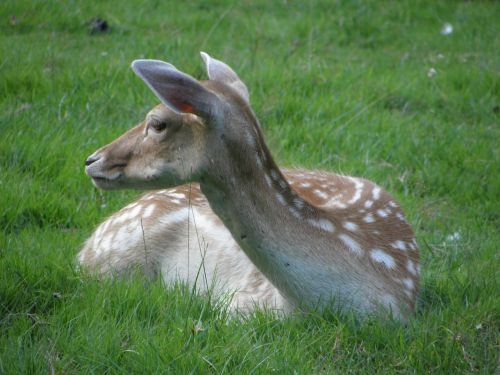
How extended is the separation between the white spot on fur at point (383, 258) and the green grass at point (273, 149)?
253mm

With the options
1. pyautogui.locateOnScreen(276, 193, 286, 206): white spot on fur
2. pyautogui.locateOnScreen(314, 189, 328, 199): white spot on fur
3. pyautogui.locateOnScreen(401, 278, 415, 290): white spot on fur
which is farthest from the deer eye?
pyautogui.locateOnScreen(401, 278, 415, 290): white spot on fur

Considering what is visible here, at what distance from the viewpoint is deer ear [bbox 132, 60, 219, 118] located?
10.1 feet

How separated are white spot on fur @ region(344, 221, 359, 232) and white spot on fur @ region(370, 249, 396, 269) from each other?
128 mm

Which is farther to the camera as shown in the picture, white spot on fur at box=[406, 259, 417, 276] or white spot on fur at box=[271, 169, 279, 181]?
white spot on fur at box=[406, 259, 417, 276]

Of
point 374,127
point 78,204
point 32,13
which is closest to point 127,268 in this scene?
point 78,204

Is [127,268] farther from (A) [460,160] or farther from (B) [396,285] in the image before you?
(A) [460,160]

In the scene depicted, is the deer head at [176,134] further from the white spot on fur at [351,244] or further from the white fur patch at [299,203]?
the white spot on fur at [351,244]

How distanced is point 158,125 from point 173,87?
0.35 m

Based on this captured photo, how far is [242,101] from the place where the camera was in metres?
3.32

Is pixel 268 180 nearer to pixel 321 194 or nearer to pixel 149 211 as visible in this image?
pixel 321 194

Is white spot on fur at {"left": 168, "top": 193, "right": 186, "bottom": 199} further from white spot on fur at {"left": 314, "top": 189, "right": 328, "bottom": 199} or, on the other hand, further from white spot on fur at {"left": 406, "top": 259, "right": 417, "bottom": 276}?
white spot on fur at {"left": 406, "top": 259, "right": 417, "bottom": 276}

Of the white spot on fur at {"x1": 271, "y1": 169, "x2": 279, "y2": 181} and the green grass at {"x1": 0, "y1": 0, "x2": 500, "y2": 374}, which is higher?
the white spot on fur at {"x1": 271, "y1": 169, "x2": 279, "y2": 181}

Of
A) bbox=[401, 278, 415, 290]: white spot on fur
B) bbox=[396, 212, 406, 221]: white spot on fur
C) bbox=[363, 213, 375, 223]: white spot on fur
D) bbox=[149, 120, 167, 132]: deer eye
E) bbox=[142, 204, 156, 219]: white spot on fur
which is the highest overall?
bbox=[149, 120, 167, 132]: deer eye

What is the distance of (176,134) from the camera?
11.0 feet
